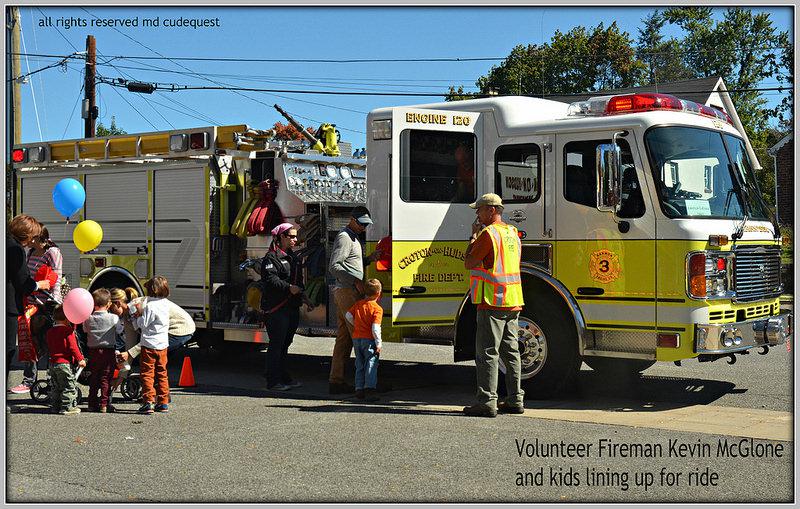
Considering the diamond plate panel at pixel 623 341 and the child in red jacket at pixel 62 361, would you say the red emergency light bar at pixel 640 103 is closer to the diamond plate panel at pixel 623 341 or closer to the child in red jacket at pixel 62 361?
the diamond plate panel at pixel 623 341

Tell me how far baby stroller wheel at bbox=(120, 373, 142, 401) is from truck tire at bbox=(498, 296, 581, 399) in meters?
3.58

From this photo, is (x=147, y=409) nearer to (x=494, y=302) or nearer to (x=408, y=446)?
(x=408, y=446)

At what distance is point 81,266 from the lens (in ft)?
41.8

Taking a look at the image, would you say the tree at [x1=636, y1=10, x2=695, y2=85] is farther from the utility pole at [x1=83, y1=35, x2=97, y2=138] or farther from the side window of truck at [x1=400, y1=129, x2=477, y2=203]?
the side window of truck at [x1=400, y1=129, x2=477, y2=203]

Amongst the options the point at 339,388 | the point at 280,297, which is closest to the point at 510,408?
the point at 339,388

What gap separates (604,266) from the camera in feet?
29.1

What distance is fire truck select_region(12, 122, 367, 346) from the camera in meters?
11.2

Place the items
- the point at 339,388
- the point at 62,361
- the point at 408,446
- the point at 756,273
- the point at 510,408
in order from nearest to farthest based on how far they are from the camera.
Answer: the point at 408,446 < the point at 510,408 < the point at 62,361 < the point at 756,273 < the point at 339,388

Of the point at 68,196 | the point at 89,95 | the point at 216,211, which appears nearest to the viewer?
the point at 68,196

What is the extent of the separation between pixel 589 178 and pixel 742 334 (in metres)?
1.99

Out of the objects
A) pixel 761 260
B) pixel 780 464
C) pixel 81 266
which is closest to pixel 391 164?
pixel 761 260

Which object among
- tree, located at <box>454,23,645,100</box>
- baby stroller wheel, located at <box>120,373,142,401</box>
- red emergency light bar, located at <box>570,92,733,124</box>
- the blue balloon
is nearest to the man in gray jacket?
baby stroller wheel, located at <box>120,373,142,401</box>

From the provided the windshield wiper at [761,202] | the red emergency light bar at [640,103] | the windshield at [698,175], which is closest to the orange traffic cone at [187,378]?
the red emergency light bar at [640,103]

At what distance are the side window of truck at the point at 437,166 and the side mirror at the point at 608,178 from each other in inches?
Result: 56.9
